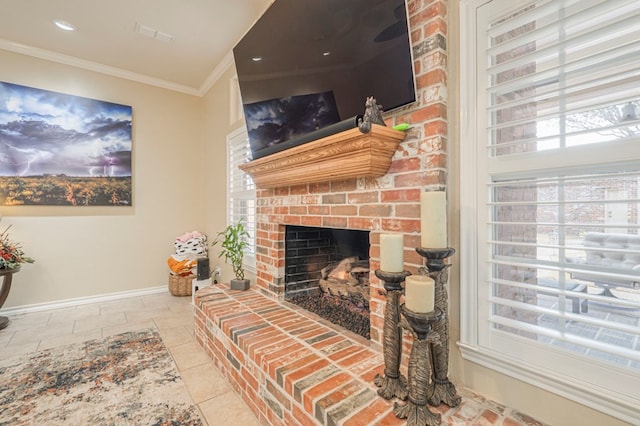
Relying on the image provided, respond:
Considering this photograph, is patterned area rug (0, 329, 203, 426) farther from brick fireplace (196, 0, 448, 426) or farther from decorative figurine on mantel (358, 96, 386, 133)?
decorative figurine on mantel (358, 96, 386, 133)

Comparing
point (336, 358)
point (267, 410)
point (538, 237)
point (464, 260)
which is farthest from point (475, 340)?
point (267, 410)

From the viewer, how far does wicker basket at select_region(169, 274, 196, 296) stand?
3676 millimetres

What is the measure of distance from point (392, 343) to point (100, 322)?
3094 millimetres

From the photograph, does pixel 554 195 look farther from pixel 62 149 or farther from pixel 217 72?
pixel 62 149

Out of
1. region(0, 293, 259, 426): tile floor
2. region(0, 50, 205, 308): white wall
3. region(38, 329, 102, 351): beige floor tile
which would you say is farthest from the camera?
region(0, 50, 205, 308): white wall

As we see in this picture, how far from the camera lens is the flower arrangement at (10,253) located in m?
2.72

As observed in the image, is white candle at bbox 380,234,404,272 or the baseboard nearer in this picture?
white candle at bbox 380,234,404,272

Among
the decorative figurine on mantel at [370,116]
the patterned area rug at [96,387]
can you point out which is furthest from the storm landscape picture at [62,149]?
the decorative figurine on mantel at [370,116]

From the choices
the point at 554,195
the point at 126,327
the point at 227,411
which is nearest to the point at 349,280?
the point at 227,411

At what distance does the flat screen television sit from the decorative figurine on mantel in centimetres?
5

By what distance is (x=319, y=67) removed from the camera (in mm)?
1667

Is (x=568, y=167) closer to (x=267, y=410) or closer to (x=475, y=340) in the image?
(x=475, y=340)

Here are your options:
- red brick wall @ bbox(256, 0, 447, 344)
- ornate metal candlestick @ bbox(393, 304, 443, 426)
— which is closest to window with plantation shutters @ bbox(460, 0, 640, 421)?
red brick wall @ bbox(256, 0, 447, 344)

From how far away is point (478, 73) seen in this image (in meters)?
1.16
